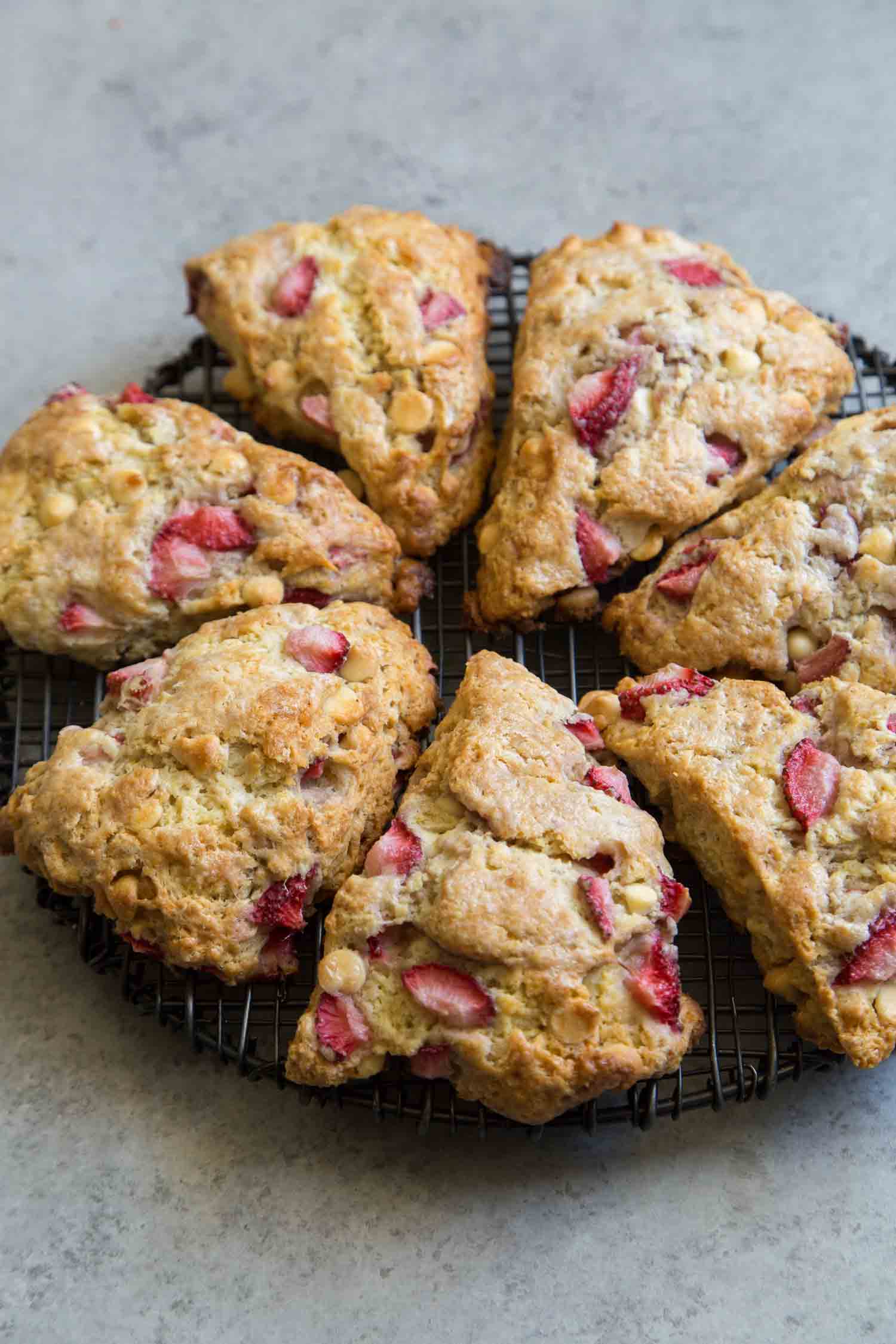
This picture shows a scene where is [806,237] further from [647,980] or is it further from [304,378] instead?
[647,980]


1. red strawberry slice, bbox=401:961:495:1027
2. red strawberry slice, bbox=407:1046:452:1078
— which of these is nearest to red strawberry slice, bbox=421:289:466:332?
red strawberry slice, bbox=401:961:495:1027

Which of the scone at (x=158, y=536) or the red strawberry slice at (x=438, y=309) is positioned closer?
the scone at (x=158, y=536)

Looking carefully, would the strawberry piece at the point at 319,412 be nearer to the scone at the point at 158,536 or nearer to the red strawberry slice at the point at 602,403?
the scone at the point at 158,536

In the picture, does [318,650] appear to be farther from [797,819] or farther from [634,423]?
[797,819]

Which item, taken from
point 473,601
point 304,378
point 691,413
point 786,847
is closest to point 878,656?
point 786,847

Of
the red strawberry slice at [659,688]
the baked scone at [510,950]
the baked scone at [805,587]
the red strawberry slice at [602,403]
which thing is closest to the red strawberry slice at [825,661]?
the baked scone at [805,587]

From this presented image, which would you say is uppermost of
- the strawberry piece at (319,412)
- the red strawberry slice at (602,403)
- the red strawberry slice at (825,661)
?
the red strawberry slice at (602,403)

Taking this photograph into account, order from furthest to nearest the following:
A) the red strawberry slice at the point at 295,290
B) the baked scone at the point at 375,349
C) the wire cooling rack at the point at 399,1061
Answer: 1. the red strawberry slice at the point at 295,290
2. the baked scone at the point at 375,349
3. the wire cooling rack at the point at 399,1061
